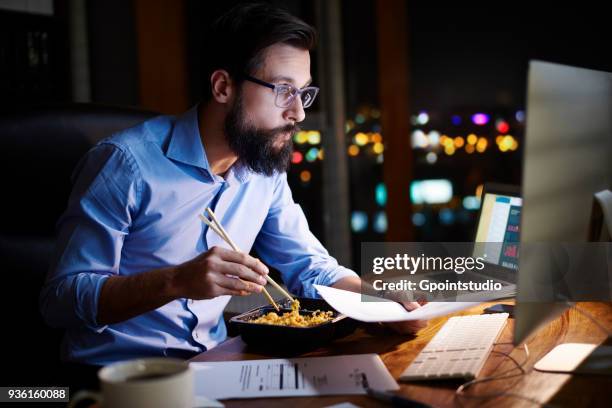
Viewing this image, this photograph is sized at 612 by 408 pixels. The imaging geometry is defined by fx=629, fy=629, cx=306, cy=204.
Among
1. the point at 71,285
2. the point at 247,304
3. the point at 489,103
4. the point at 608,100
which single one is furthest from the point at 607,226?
the point at 489,103

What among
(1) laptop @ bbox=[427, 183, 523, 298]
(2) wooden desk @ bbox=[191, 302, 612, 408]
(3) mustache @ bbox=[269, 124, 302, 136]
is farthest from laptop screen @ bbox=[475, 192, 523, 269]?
(3) mustache @ bbox=[269, 124, 302, 136]

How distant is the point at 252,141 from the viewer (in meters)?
1.67

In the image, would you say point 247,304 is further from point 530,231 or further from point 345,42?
point 530,231

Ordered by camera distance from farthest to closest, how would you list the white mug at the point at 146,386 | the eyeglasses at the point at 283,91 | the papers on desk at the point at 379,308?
the eyeglasses at the point at 283,91 → the papers on desk at the point at 379,308 → the white mug at the point at 146,386

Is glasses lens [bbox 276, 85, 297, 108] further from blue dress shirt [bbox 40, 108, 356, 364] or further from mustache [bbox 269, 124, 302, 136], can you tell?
blue dress shirt [bbox 40, 108, 356, 364]

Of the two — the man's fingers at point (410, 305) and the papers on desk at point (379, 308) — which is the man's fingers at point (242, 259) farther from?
the man's fingers at point (410, 305)

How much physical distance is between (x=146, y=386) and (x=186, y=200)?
0.92 m

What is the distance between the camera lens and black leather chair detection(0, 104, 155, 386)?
5.12 feet

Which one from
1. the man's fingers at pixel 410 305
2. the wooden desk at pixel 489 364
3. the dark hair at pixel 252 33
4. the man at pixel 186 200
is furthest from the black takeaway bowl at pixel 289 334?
the dark hair at pixel 252 33

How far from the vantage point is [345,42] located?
349cm

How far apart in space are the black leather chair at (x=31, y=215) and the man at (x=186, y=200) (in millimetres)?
103

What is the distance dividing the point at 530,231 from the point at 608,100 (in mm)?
400

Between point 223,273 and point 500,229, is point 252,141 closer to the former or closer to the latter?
point 223,273

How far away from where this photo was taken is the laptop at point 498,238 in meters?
1.61
